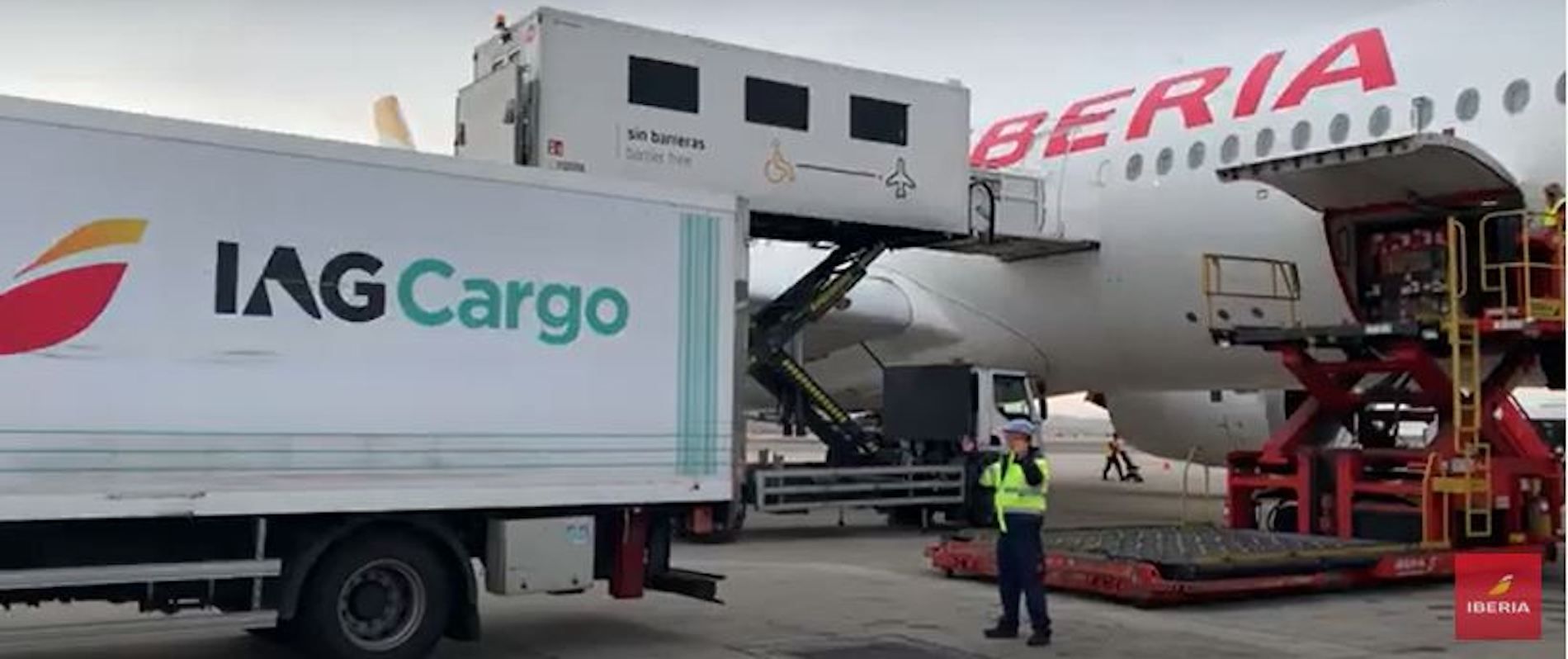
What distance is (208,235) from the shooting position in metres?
7.51

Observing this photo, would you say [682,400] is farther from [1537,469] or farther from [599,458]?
[1537,469]

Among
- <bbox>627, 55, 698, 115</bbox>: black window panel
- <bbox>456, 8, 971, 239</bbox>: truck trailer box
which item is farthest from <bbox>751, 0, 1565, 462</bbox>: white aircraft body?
<bbox>627, 55, 698, 115</bbox>: black window panel

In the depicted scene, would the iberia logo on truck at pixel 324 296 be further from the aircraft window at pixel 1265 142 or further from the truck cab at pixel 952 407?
the truck cab at pixel 952 407

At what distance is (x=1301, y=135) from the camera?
48.6 ft

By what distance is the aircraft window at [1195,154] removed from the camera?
15.8m

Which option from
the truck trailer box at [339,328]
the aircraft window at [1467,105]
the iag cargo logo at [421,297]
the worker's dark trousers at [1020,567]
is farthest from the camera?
the aircraft window at [1467,105]

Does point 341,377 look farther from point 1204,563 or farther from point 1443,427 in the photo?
point 1443,427

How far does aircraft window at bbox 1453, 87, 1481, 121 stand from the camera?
1336 centimetres

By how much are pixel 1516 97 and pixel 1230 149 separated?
2.89 metres

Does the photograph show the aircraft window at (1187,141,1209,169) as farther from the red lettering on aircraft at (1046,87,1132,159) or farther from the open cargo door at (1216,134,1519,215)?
the open cargo door at (1216,134,1519,215)

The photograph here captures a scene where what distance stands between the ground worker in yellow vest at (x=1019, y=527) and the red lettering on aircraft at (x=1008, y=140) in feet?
31.3

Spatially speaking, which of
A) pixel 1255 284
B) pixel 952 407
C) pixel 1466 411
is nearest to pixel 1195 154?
pixel 1255 284

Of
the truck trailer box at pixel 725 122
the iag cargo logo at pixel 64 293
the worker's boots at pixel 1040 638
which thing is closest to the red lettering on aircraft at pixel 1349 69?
the truck trailer box at pixel 725 122

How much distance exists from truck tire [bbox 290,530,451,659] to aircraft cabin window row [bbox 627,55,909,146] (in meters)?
6.17
